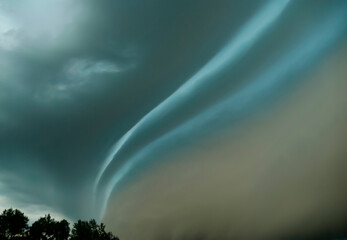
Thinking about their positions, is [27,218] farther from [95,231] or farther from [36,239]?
[95,231]

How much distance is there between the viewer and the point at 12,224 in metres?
127

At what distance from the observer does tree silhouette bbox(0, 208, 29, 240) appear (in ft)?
413

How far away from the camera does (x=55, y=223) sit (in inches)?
5300

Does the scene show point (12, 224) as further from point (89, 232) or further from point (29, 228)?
point (89, 232)

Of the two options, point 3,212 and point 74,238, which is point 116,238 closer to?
point 74,238

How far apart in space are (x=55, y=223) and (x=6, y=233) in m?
17.1

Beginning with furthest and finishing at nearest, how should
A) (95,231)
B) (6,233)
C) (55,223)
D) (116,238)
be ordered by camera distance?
(116,238) → (95,231) → (55,223) → (6,233)

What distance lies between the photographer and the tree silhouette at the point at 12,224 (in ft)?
413

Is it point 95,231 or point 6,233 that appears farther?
point 95,231

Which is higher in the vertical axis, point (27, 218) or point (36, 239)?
point (27, 218)

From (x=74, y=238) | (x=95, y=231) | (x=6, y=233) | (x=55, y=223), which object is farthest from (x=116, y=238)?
(x=6, y=233)

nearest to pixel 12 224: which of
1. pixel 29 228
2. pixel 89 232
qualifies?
pixel 29 228

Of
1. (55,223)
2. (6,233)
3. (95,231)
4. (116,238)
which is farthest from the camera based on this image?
(116,238)

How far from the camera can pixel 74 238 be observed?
142375 mm
